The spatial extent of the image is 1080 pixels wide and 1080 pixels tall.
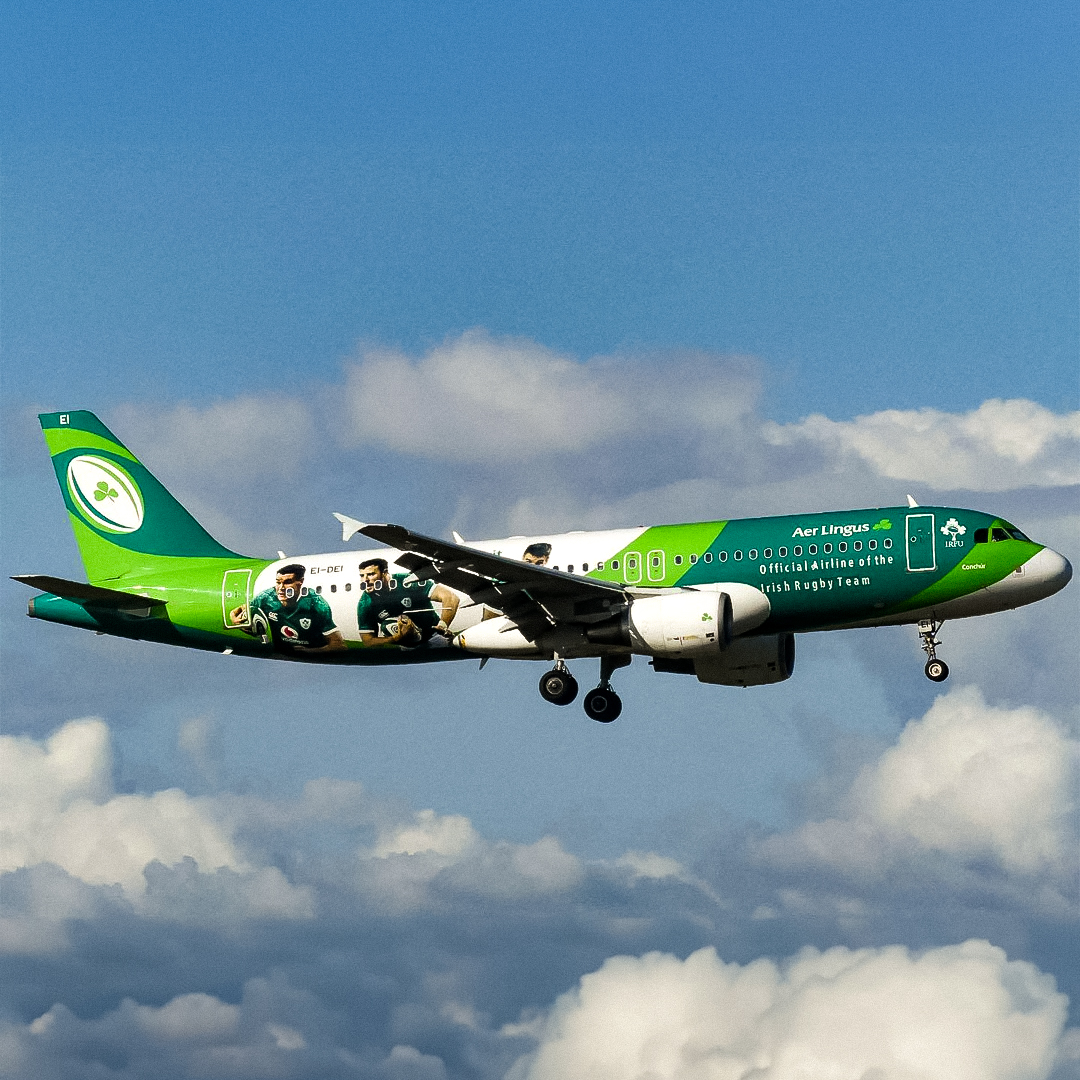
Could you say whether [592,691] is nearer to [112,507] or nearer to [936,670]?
[936,670]

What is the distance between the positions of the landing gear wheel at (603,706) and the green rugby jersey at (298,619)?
776cm

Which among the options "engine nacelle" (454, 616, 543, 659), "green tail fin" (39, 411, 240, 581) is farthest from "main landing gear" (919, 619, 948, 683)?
"green tail fin" (39, 411, 240, 581)

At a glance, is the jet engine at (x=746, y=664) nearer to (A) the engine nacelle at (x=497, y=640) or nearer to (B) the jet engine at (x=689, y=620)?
(B) the jet engine at (x=689, y=620)

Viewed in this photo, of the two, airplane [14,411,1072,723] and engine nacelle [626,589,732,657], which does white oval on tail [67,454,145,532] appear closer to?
airplane [14,411,1072,723]

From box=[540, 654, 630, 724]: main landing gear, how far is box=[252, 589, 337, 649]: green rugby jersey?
655cm

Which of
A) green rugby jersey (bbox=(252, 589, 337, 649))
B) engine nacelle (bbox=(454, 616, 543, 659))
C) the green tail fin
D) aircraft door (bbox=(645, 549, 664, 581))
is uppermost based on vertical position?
the green tail fin

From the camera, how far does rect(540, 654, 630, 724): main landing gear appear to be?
171ft

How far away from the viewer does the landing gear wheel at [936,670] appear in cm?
5062

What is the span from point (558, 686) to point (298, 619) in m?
7.98

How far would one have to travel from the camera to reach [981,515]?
5059cm

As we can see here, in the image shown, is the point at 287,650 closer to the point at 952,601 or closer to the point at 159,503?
the point at 159,503

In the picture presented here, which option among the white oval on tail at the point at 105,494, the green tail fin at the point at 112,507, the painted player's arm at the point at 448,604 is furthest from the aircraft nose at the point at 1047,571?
the white oval on tail at the point at 105,494

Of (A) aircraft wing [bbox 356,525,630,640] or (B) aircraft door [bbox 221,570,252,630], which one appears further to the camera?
(B) aircraft door [bbox 221,570,252,630]

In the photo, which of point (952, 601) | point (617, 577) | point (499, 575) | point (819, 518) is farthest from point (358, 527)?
point (952, 601)
